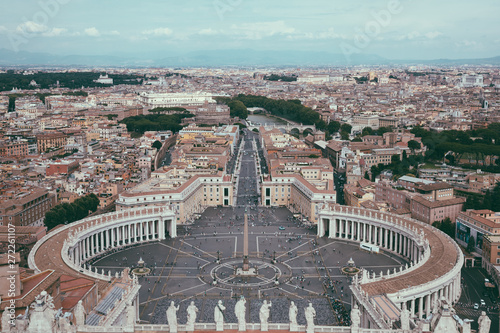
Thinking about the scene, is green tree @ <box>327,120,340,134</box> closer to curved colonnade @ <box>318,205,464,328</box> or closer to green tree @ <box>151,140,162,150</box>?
green tree @ <box>151,140,162,150</box>

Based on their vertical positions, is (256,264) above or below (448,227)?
below

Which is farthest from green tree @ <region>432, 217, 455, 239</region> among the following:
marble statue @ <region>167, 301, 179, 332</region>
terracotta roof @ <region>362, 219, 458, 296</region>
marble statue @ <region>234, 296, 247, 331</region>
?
marble statue @ <region>167, 301, 179, 332</region>

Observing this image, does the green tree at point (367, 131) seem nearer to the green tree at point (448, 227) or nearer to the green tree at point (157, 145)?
the green tree at point (157, 145)

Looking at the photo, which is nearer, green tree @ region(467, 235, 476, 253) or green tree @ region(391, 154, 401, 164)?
green tree @ region(467, 235, 476, 253)

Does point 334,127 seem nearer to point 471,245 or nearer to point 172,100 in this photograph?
point 172,100

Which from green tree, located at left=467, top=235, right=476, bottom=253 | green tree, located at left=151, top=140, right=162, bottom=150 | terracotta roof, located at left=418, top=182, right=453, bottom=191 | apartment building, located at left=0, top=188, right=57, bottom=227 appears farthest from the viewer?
green tree, located at left=151, top=140, right=162, bottom=150

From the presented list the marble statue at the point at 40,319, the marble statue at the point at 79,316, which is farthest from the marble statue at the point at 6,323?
the marble statue at the point at 79,316

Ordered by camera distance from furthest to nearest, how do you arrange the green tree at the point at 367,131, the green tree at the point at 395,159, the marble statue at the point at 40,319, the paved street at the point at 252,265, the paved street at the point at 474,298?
the green tree at the point at 367,131 → the green tree at the point at 395,159 → the paved street at the point at 252,265 → the paved street at the point at 474,298 → the marble statue at the point at 40,319

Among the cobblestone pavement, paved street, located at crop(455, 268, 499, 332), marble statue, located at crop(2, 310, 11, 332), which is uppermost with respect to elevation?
marble statue, located at crop(2, 310, 11, 332)

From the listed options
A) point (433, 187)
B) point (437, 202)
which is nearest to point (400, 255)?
point (437, 202)

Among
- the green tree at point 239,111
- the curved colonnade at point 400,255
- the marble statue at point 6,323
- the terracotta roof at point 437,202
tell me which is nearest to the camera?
the marble statue at point 6,323
